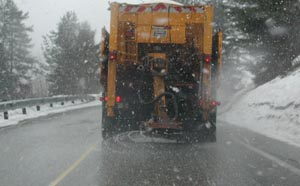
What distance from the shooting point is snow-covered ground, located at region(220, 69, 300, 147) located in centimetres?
1237

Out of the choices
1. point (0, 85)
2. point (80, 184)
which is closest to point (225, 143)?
point (80, 184)

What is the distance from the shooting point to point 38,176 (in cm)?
685

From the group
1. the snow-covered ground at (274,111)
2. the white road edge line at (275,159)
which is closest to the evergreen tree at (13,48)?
the snow-covered ground at (274,111)

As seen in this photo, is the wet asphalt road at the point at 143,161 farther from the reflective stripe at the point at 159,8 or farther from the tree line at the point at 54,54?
the tree line at the point at 54,54

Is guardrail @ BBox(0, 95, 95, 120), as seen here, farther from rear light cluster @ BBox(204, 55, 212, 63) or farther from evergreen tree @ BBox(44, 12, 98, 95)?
evergreen tree @ BBox(44, 12, 98, 95)

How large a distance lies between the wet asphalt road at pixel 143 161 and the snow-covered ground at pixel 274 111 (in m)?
1.01

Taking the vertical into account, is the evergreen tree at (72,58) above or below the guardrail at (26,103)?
above

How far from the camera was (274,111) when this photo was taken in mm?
14461

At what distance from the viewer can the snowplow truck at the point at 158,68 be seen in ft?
34.8

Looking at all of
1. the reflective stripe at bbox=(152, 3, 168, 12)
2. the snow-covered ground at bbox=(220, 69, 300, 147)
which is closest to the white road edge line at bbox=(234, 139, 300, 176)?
the snow-covered ground at bbox=(220, 69, 300, 147)

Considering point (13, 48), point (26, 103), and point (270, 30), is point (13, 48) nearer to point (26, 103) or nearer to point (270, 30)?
point (26, 103)

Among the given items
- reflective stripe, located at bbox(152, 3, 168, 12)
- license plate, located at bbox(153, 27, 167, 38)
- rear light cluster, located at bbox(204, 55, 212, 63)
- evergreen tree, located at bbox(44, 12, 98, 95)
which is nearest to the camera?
rear light cluster, located at bbox(204, 55, 212, 63)

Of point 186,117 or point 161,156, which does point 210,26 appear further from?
point 161,156

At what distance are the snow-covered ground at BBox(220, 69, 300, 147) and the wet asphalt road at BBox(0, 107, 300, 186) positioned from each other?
101 cm
